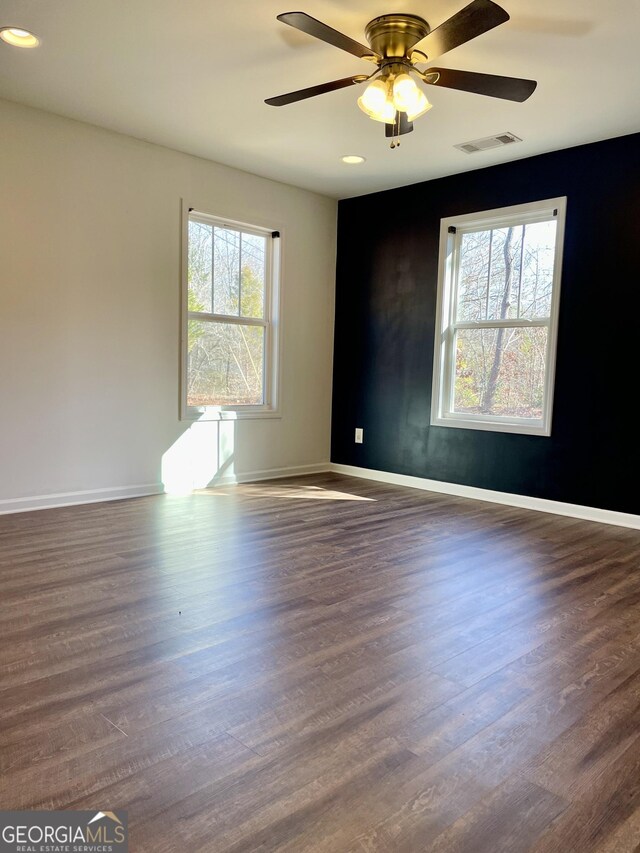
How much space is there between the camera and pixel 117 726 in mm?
1657

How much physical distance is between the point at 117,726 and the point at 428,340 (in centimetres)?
420

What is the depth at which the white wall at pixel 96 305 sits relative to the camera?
389 cm

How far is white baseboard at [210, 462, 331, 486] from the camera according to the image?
5.22m

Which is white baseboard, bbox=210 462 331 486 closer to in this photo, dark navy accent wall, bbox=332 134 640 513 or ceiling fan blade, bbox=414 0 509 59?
dark navy accent wall, bbox=332 134 640 513

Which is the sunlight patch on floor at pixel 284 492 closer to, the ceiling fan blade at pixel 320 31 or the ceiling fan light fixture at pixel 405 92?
the ceiling fan light fixture at pixel 405 92

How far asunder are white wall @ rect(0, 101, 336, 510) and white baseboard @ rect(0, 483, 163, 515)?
0.9 inches

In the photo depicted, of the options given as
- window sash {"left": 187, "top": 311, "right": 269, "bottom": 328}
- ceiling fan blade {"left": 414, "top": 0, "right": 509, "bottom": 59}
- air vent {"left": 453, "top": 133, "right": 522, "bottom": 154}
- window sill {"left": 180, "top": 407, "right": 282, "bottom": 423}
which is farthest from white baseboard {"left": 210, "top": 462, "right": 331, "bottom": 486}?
ceiling fan blade {"left": 414, "top": 0, "right": 509, "bottom": 59}

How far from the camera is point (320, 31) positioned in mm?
2414

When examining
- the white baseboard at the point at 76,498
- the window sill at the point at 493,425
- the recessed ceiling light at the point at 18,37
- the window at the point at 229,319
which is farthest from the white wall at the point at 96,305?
the window sill at the point at 493,425

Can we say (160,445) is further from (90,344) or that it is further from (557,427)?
(557,427)

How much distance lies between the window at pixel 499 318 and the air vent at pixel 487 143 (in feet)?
1.73

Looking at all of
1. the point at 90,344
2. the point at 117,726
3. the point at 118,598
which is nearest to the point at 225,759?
the point at 117,726

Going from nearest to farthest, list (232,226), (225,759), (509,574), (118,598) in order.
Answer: (225,759) → (118,598) → (509,574) → (232,226)

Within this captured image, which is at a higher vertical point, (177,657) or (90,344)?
(90,344)
